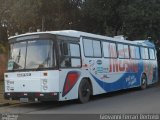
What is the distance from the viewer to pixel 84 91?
17.8 m

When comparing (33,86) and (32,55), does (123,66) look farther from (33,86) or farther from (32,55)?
(33,86)

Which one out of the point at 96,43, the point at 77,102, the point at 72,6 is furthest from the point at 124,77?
the point at 72,6

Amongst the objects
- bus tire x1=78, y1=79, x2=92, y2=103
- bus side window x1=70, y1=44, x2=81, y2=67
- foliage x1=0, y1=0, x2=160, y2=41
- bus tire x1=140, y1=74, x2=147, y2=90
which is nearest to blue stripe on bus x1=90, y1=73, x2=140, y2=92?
bus tire x1=78, y1=79, x2=92, y2=103

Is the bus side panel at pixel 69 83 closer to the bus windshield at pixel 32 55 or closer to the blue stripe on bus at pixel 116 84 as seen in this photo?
the bus windshield at pixel 32 55

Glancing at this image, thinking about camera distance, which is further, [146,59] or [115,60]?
[146,59]

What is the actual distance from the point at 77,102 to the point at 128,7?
14034mm

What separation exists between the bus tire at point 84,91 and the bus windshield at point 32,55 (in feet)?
6.82

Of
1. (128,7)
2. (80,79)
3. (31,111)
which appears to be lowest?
(31,111)

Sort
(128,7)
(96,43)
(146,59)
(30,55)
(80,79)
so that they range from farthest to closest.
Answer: (128,7) < (146,59) < (96,43) < (80,79) < (30,55)

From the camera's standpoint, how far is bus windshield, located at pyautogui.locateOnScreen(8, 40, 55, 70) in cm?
1611

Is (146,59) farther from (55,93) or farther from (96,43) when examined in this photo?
(55,93)

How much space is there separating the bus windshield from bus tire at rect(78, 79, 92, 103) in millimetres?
2080

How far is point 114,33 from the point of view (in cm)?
3153

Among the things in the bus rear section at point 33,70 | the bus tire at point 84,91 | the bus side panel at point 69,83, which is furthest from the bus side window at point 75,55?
the bus rear section at point 33,70
